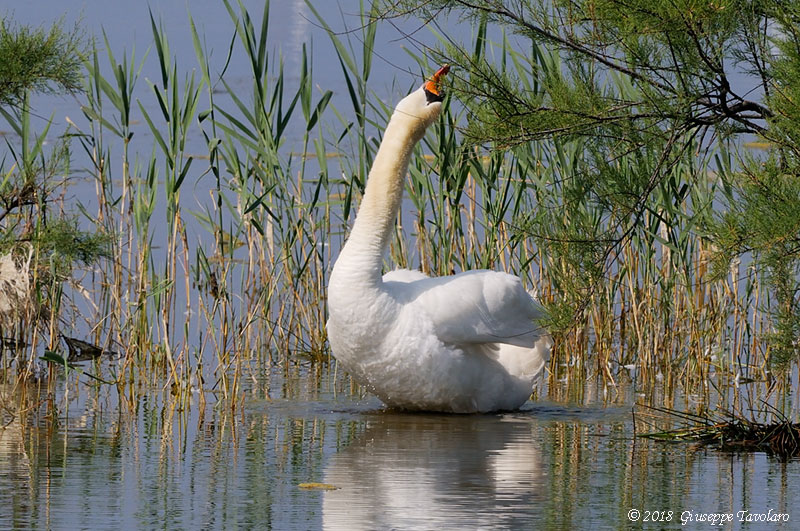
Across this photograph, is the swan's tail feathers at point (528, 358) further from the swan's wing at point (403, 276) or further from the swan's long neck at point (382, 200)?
the swan's long neck at point (382, 200)

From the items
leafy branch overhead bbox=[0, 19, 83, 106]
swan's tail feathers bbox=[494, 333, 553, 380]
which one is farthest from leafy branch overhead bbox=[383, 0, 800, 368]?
leafy branch overhead bbox=[0, 19, 83, 106]

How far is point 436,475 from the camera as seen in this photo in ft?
20.5

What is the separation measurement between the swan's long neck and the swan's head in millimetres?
27

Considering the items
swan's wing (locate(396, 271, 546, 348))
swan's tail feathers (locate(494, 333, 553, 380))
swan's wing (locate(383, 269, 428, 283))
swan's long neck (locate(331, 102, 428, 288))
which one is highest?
swan's long neck (locate(331, 102, 428, 288))

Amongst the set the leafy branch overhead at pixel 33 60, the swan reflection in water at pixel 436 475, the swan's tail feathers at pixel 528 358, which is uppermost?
the leafy branch overhead at pixel 33 60

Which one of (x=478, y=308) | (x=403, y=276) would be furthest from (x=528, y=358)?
(x=403, y=276)

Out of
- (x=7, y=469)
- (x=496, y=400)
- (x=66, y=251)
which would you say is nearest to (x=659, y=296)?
(x=496, y=400)

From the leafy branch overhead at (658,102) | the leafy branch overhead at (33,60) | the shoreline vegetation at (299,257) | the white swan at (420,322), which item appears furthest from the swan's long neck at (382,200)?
the leafy branch overhead at (33,60)

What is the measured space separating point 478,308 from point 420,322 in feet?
1.23

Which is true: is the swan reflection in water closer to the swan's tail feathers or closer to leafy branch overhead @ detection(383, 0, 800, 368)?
the swan's tail feathers

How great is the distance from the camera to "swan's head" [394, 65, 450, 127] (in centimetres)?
810

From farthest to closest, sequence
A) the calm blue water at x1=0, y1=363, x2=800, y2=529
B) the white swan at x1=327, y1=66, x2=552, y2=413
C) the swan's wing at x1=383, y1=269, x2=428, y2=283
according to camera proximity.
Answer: the swan's wing at x1=383, y1=269, x2=428, y2=283, the white swan at x1=327, y1=66, x2=552, y2=413, the calm blue water at x1=0, y1=363, x2=800, y2=529

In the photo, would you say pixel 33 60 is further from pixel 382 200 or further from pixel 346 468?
pixel 346 468

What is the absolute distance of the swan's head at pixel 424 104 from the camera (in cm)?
810
